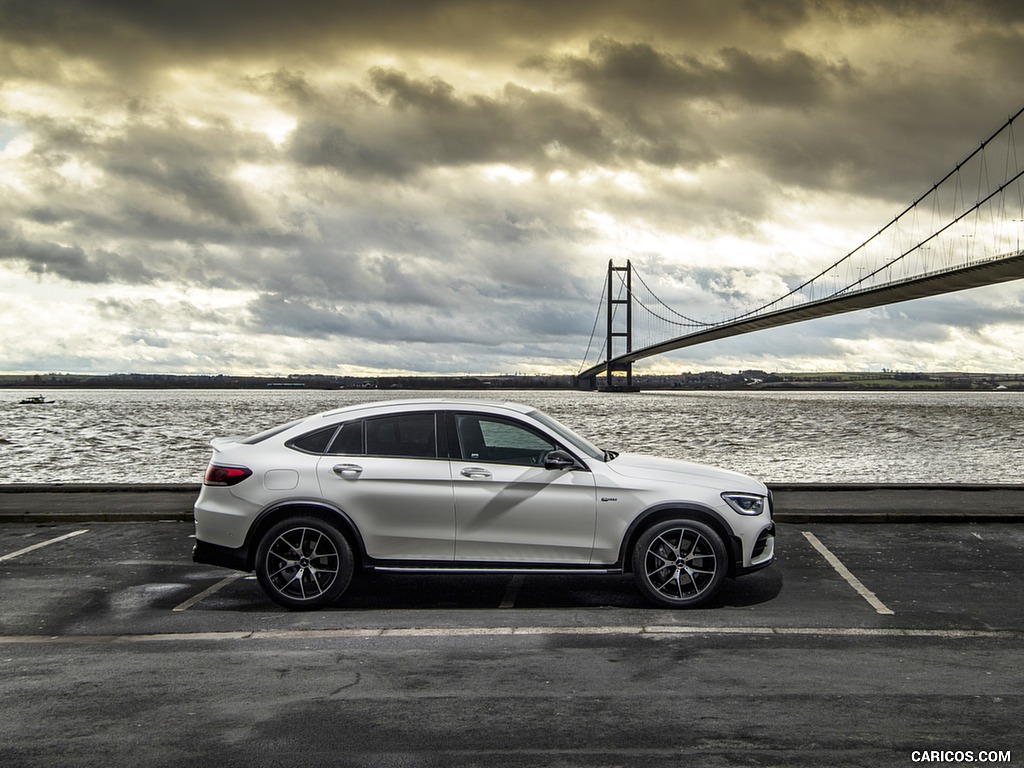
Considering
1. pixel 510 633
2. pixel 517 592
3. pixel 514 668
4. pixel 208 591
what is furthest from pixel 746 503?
pixel 208 591

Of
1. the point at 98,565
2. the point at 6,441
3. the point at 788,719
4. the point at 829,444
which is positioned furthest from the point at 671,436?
the point at 788,719

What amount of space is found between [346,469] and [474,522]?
1.04 meters

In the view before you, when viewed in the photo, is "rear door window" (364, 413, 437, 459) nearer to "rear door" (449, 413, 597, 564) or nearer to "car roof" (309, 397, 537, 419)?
"car roof" (309, 397, 537, 419)

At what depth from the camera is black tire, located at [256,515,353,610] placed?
21.7ft

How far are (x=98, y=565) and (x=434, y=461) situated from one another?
152 inches

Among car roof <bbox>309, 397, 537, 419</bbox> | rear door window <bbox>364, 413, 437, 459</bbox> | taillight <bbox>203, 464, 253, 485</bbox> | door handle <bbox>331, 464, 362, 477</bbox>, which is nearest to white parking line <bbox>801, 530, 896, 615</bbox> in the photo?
car roof <bbox>309, 397, 537, 419</bbox>

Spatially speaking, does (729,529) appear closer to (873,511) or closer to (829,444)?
(873,511)

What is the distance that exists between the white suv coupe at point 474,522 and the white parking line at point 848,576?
0.95 m

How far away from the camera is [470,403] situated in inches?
283

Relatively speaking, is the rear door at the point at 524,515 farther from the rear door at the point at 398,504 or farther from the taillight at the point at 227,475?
the taillight at the point at 227,475

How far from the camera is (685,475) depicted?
22.3ft

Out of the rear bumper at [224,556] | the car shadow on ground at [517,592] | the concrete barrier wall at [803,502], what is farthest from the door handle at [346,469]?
the concrete barrier wall at [803,502]

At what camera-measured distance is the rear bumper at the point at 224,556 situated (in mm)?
6648

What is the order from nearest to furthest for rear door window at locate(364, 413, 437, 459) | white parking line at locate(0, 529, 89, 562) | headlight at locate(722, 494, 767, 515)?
1. headlight at locate(722, 494, 767, 515)
2. rear door window at locate(364, 413, 437, 459)
3. white parking line at locate(0, 529, 89, 562)
